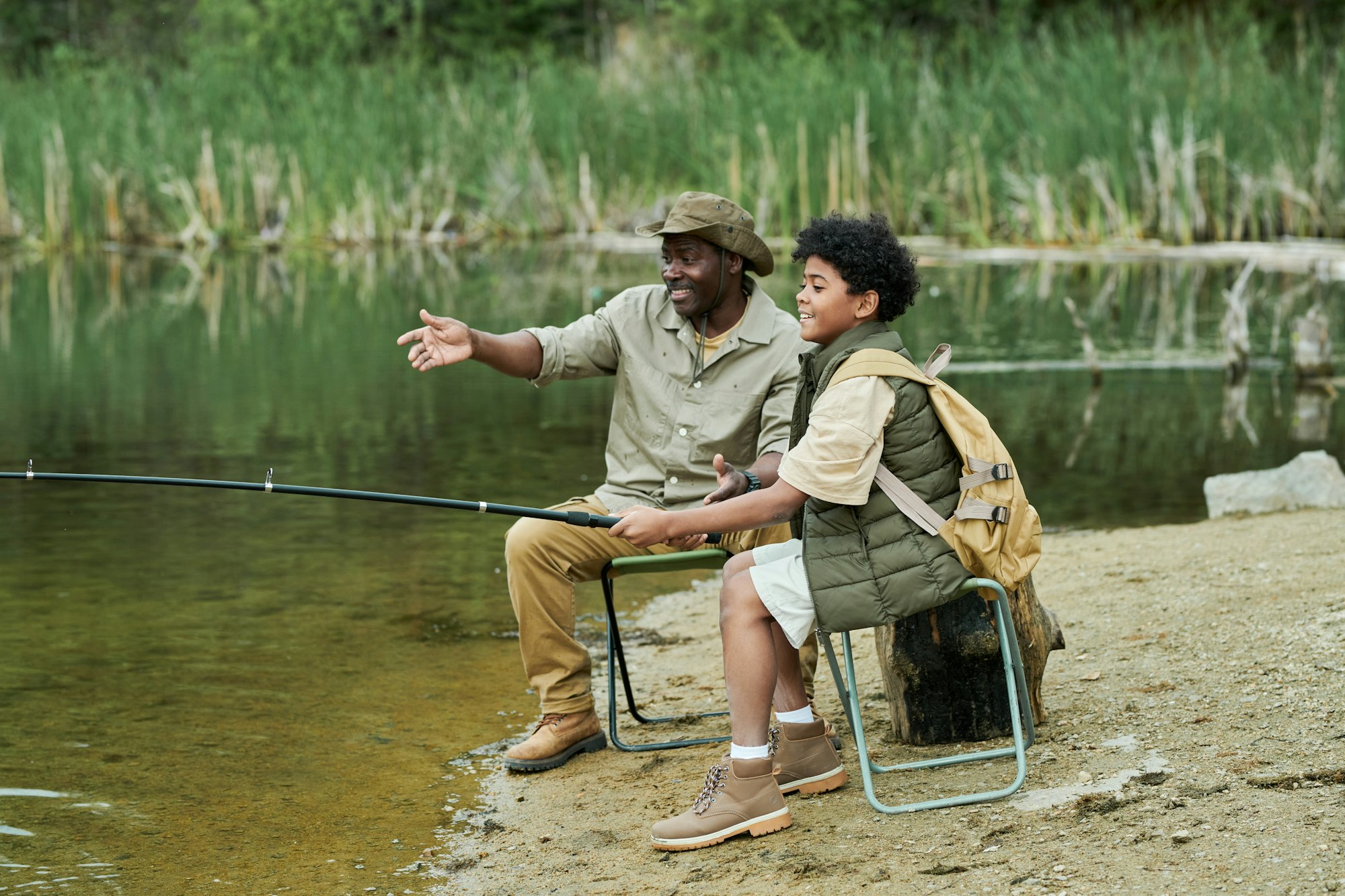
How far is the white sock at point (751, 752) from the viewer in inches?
128

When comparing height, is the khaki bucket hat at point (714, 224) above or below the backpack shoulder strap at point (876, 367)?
above

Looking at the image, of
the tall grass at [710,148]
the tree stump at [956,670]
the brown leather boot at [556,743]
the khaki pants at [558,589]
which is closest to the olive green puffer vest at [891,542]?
the tree stump at [956,670]

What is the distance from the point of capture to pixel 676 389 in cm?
409

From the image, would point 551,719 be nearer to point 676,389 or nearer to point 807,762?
point 807,762

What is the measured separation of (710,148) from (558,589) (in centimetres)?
1419

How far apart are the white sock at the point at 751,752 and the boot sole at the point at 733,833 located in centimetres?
12

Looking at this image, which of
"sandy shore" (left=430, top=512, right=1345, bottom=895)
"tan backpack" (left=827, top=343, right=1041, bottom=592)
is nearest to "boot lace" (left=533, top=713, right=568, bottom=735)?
"sandy shore" (left=430, top=512, right=1345, bottom=895)

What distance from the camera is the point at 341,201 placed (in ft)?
61.9

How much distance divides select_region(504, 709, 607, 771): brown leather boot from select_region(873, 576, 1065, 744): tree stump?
770 millimetres

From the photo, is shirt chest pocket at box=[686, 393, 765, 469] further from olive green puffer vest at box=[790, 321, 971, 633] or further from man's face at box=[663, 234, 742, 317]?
olive green puffer vest at box=[790, 321, 971, 633]

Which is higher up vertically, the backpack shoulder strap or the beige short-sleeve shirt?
the backpack shoulder strap

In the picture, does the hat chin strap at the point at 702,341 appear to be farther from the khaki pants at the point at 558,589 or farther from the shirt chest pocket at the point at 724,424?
the khaki pants at the point at 558,589

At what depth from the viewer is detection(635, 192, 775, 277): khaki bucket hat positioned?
12.9ft

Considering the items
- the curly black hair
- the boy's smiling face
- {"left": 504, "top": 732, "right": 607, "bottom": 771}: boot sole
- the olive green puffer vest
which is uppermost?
the curly black hair
